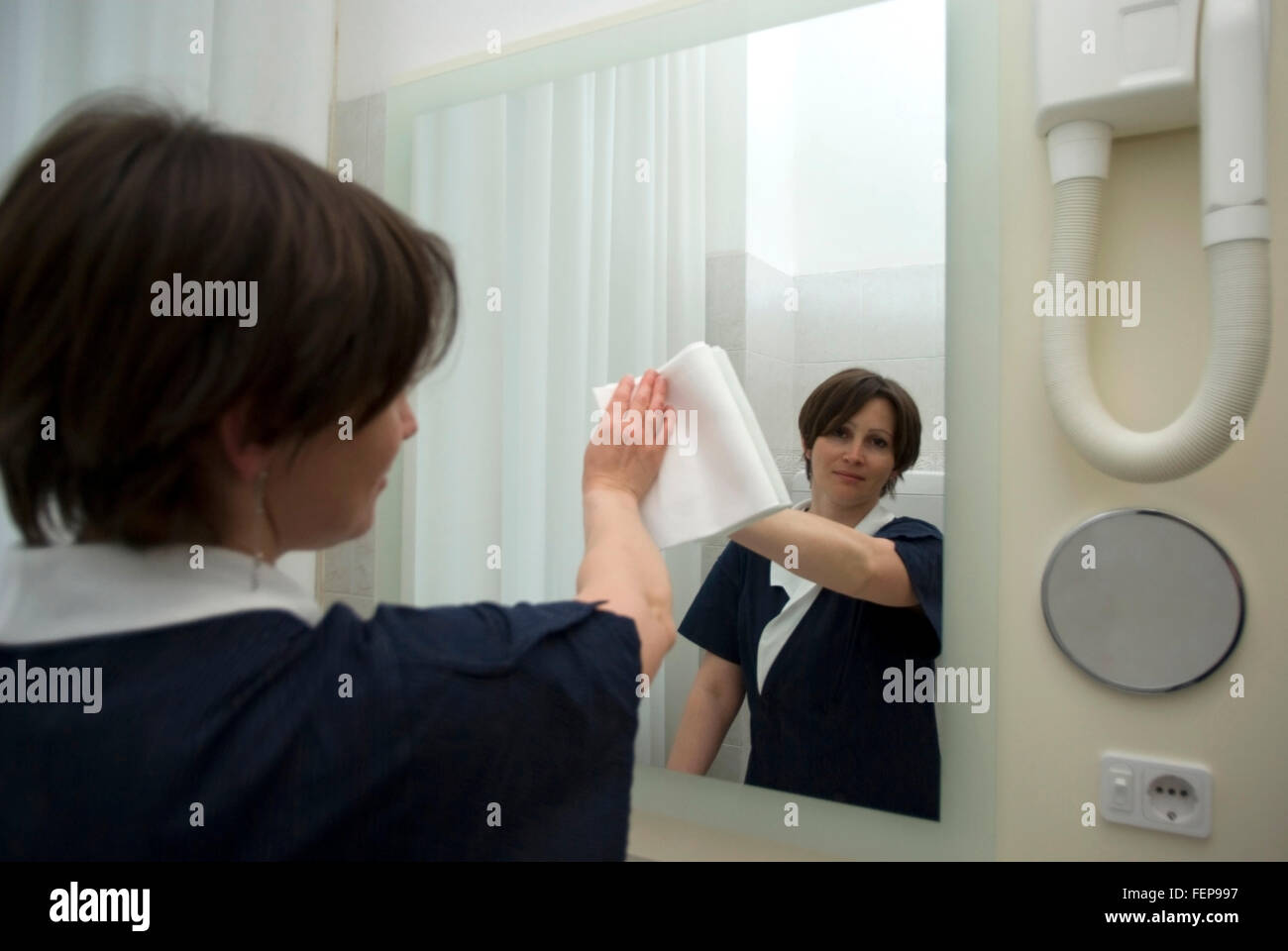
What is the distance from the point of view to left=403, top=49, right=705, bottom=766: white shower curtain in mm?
1142

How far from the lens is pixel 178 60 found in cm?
128

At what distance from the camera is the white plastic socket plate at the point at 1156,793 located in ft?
2.65

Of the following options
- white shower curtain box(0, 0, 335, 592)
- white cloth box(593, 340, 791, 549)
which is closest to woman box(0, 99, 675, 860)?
white cloth box(593, 340, 791, 549)

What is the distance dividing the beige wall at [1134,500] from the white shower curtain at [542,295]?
39 cm

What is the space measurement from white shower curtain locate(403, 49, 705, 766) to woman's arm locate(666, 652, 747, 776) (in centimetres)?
4

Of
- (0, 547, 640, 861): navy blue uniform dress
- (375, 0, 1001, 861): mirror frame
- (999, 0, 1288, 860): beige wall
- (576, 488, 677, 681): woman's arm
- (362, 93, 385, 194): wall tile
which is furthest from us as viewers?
(362, 93, 385, 194): wall tile

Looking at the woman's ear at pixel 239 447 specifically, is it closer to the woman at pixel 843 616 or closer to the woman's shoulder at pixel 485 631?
the woman's shoulder at pixel 485 631

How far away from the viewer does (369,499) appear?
2.04ft

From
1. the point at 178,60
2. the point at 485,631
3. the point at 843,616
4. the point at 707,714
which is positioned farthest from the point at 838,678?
the point at 178,60

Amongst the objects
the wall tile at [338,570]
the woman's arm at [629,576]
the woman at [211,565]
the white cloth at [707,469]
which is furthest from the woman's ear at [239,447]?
the wall tile at [338,570]

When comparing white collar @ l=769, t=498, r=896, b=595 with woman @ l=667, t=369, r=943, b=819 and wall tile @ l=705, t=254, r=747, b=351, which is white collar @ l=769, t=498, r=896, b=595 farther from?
wall tile @ l=705, t=254, r=747, b=351

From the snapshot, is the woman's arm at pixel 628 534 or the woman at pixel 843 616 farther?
the woman at pixel 843 616

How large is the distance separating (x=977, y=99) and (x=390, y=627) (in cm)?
80

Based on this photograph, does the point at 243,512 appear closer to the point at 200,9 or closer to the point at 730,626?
the point at 730,626
